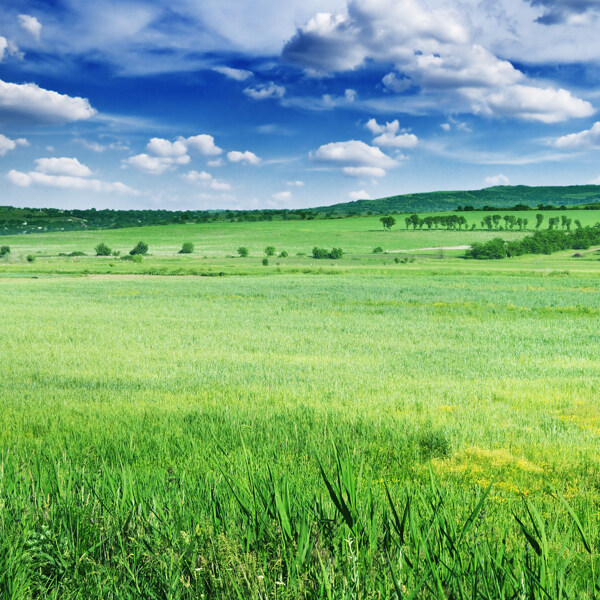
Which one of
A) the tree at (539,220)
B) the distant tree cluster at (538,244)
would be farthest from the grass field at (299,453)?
the tree at (539,220)

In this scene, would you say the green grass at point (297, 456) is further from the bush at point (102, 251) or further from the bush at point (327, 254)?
the bush at point (102, 251)

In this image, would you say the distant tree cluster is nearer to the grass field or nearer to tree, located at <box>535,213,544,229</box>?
tree, located at <box>535,213,544,229</box>

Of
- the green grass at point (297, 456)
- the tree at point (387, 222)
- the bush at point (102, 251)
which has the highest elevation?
the tree at point (387, 222)

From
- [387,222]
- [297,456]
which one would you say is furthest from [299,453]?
[387,222]

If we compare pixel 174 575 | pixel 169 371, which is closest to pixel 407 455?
pixel 174 575

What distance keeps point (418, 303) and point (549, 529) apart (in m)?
30.8

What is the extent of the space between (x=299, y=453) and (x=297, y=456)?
414 mm

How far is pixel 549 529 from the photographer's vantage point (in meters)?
3.96

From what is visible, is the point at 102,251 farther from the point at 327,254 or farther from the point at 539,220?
the point at 539,220

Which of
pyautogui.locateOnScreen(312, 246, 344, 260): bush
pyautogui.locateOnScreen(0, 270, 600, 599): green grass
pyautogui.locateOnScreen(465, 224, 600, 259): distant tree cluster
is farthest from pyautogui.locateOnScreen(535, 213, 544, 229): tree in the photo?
pyautogui.locateOnScreen(0, 270, 600, 599): green grass

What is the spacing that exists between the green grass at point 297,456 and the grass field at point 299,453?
0.11 feet

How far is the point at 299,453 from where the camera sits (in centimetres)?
697

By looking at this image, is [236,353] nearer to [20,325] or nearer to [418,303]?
[20,325]

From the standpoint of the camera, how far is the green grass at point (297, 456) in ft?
9.00
